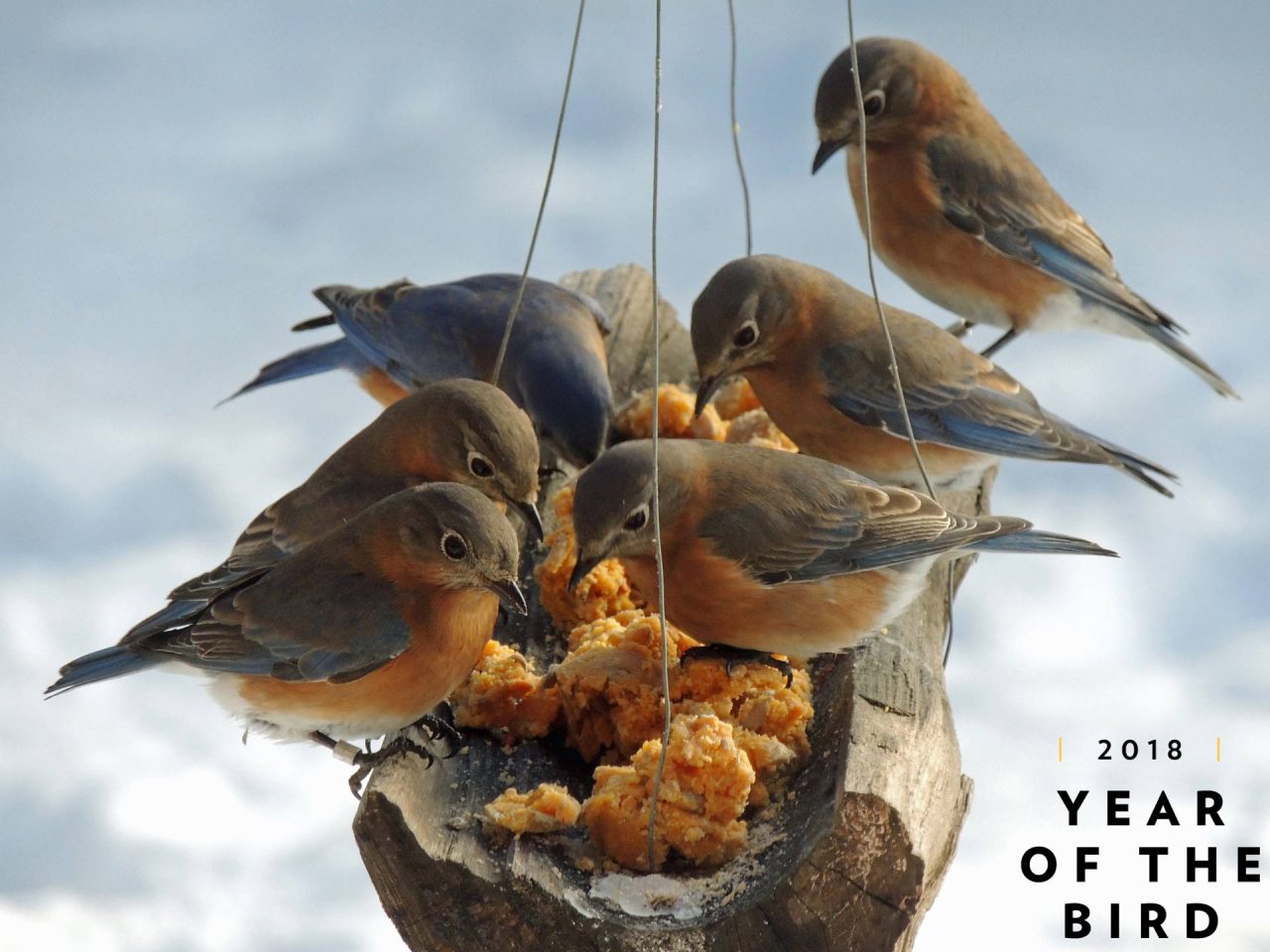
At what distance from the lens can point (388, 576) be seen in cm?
384

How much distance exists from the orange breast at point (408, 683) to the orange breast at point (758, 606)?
516 millimetres

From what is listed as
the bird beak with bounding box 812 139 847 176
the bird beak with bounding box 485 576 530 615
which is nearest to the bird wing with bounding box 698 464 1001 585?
the bird beak with bounding box 485 576 530 615

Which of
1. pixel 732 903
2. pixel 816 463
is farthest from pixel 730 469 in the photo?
pixel 732 903

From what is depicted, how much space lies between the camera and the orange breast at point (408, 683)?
3.76 meters

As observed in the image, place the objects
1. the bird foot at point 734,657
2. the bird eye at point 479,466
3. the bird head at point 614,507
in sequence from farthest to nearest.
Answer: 1. the bird eye at point 479,466
2. the bird foot at point 734,657
3. the bird head at point 614,507

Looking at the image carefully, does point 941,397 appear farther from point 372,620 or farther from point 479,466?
point 372,620

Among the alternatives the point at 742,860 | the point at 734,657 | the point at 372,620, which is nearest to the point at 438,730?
the point at 372,620

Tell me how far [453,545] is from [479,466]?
744 millimetres

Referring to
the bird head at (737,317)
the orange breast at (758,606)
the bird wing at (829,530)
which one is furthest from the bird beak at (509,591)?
the bird head at (737,317)

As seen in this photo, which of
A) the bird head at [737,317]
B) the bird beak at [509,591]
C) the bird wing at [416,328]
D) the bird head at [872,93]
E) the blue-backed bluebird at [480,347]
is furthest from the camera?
the bird wing at [416,328]

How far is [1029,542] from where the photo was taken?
430 centimetres

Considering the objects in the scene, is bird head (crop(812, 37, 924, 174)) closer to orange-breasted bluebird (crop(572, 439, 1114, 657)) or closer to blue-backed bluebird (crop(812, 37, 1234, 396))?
blue-backed bluebird (crop(812, 37, 1234, 396))

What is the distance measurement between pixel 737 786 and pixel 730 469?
103 cm

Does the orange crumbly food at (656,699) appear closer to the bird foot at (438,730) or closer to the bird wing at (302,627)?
the bird foot at (438,730)
